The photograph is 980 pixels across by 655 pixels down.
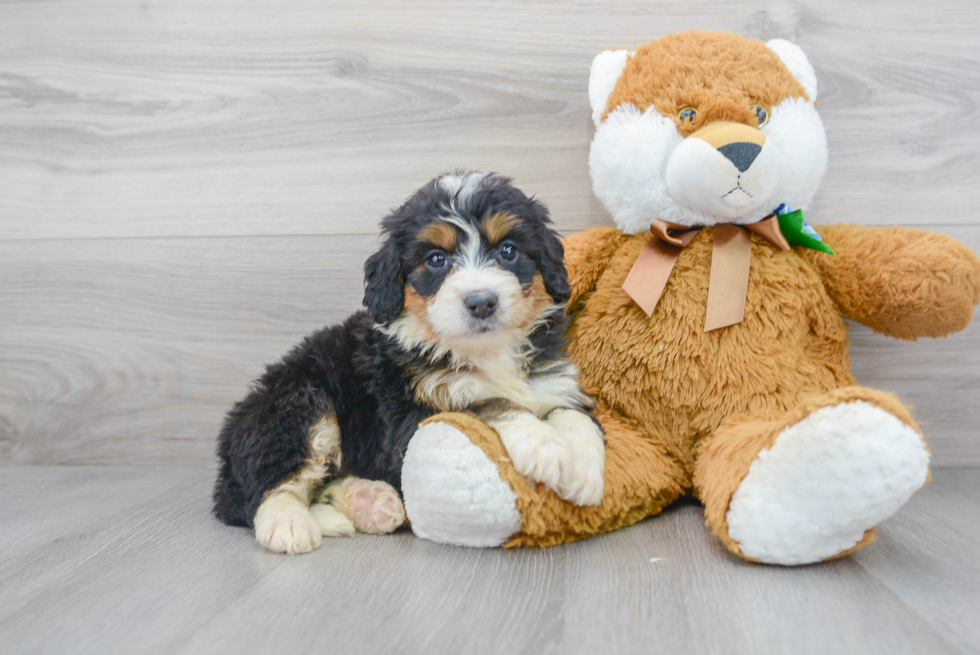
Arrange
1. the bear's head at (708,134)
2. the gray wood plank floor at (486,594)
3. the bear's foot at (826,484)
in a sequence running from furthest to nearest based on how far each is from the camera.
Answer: the bear's head at (708,134) → the bear's foot at (826,484) → the gray wood plank floor at (486,594)

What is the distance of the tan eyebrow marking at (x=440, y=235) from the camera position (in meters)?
1.60

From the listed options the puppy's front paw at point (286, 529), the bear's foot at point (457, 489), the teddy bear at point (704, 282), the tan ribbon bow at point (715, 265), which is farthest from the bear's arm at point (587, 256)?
the puppy's front paw at point (286, 529)

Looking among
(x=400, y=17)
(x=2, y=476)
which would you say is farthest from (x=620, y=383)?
(x=2, y=476)

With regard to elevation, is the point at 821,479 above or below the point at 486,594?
above

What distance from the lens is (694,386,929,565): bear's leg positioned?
1271mm

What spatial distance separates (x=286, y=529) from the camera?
163 centimetres

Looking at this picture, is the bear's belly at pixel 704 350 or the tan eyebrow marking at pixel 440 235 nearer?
the tan eyebrow marking at pixel 440 235

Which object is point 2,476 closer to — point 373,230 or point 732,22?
point 373,230

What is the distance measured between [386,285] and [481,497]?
54 cm

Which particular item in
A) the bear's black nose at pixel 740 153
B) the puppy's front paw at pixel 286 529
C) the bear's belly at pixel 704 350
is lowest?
the puppy's front paw at pixel 286 529

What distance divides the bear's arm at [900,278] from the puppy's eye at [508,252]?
0.82 meters

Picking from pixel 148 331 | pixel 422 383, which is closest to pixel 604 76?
pixel 422 383

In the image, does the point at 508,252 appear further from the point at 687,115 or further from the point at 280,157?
the point at 280,157

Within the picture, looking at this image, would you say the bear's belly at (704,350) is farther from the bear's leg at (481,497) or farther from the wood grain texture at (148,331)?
the wood grain texture at (148,331)
